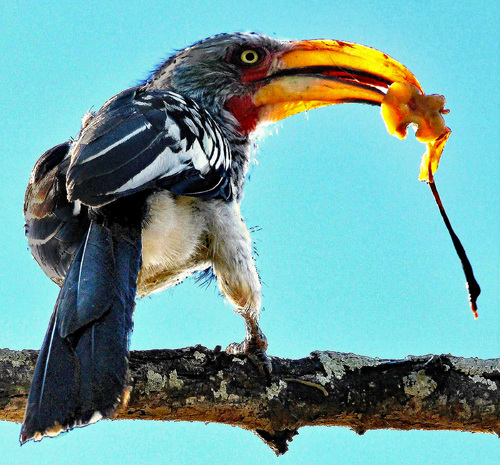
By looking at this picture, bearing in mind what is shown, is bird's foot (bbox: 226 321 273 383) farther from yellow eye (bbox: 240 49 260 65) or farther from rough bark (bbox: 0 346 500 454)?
yellow eye (bbox: 240 49 260 65)

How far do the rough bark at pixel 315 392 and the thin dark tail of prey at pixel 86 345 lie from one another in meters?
0.37

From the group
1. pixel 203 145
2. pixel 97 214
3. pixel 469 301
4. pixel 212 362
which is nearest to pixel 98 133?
pixel 97 214

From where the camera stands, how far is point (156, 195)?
3588mm

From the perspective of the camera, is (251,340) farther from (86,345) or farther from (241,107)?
(241,107)

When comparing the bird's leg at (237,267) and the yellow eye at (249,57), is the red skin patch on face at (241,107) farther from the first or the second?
the bird's leg at (237,267)

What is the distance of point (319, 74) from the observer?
4312 millimetres

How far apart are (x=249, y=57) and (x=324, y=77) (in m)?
0.53

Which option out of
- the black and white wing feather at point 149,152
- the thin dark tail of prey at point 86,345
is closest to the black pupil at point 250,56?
the black and white wing feather at point 149,152

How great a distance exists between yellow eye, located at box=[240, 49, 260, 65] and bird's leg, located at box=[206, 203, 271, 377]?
0.99 meters

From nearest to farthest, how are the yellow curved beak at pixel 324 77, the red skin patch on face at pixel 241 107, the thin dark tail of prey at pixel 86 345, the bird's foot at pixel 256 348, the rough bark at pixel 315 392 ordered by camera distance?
the thin dark tail of prey at pixel 86 345 → the rough bark at pixel 315 392 → the bird's foot at pixel 256 348 → the yellow curved beak at pixel 324 77 → the red skin patch on face at pixel 241 107

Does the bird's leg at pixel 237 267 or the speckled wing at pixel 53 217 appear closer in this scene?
the speckled wing at pixel 53 217

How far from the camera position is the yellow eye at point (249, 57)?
4.51m

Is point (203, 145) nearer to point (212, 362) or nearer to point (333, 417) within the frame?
point (212, 362)

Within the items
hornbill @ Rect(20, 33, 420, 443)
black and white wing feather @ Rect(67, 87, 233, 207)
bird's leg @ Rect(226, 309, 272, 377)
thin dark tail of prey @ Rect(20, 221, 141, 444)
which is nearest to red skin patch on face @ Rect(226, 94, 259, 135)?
hornbill @ Rect(20, 33, 420, 443)
